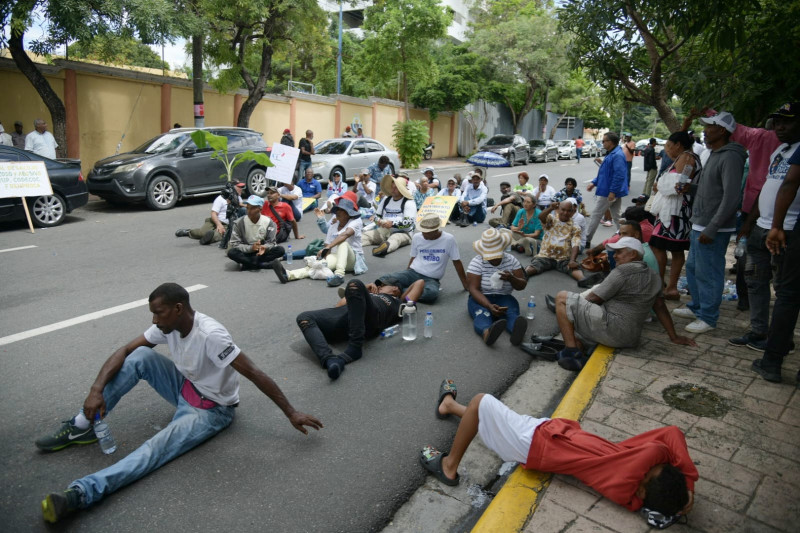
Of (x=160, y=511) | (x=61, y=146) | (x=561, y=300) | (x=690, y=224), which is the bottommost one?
(x=160, y=511)

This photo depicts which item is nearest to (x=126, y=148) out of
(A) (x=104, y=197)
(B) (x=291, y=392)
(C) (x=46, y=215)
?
(A) (x=104, y=197)

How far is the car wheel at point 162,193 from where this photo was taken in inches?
504

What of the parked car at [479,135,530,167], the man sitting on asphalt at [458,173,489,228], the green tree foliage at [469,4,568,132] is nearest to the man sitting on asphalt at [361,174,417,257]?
the man sitting on asphalt at [458,173,489,228]

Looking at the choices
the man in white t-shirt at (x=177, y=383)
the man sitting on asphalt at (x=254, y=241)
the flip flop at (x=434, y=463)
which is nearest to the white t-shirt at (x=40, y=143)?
the man sitting on asphalt at (x=254, y=241)

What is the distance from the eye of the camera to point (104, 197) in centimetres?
1284

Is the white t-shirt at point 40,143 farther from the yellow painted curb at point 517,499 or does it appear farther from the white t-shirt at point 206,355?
the yellow painted curb at point 517,499

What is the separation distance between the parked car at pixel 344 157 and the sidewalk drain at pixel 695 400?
13.3 meters

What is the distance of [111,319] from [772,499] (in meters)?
5.99

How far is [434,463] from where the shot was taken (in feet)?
11.5

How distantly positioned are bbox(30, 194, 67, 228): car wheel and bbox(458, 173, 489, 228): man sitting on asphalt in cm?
831

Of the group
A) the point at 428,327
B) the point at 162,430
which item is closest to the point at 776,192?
the point at 428,327

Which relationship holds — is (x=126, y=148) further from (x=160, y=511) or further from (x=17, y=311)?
(x=160, y=511)

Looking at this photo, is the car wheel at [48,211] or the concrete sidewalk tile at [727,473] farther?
the car wheel at [48,211]

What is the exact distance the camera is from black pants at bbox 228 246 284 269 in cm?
812
